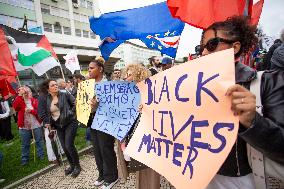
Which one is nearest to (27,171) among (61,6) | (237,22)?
(237,22)

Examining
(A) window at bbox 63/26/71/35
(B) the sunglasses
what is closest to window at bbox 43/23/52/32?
(A) window at bbox 63/26/71/35

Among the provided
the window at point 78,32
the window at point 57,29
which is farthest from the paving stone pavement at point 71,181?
the window at point 78,32

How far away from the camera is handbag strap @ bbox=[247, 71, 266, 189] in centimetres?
135

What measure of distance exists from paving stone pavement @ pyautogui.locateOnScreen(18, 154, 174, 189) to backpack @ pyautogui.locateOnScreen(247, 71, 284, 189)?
9.92 feet

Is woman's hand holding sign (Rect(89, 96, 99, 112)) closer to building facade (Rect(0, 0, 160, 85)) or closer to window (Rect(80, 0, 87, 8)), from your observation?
building facade (Rect(0, 0, 160, 85))

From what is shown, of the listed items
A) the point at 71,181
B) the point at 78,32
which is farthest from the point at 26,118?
the point at 78,32

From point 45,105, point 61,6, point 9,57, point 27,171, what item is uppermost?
point 61,6

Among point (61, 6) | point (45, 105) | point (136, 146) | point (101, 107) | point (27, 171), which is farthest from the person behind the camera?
point (61, 6)

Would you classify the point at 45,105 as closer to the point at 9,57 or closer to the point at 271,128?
the point at 9,57

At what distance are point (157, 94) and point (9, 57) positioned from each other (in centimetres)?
534

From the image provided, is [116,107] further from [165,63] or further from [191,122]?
[165,63]

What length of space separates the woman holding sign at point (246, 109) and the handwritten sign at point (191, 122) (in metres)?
0.08

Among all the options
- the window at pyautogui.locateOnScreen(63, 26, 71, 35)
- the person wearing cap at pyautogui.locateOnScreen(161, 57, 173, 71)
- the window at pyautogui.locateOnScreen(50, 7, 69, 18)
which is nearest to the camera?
the person wearing cap at pyautogui.locateOnScreen(161, 57, 173, 71)

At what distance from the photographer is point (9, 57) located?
610cm
